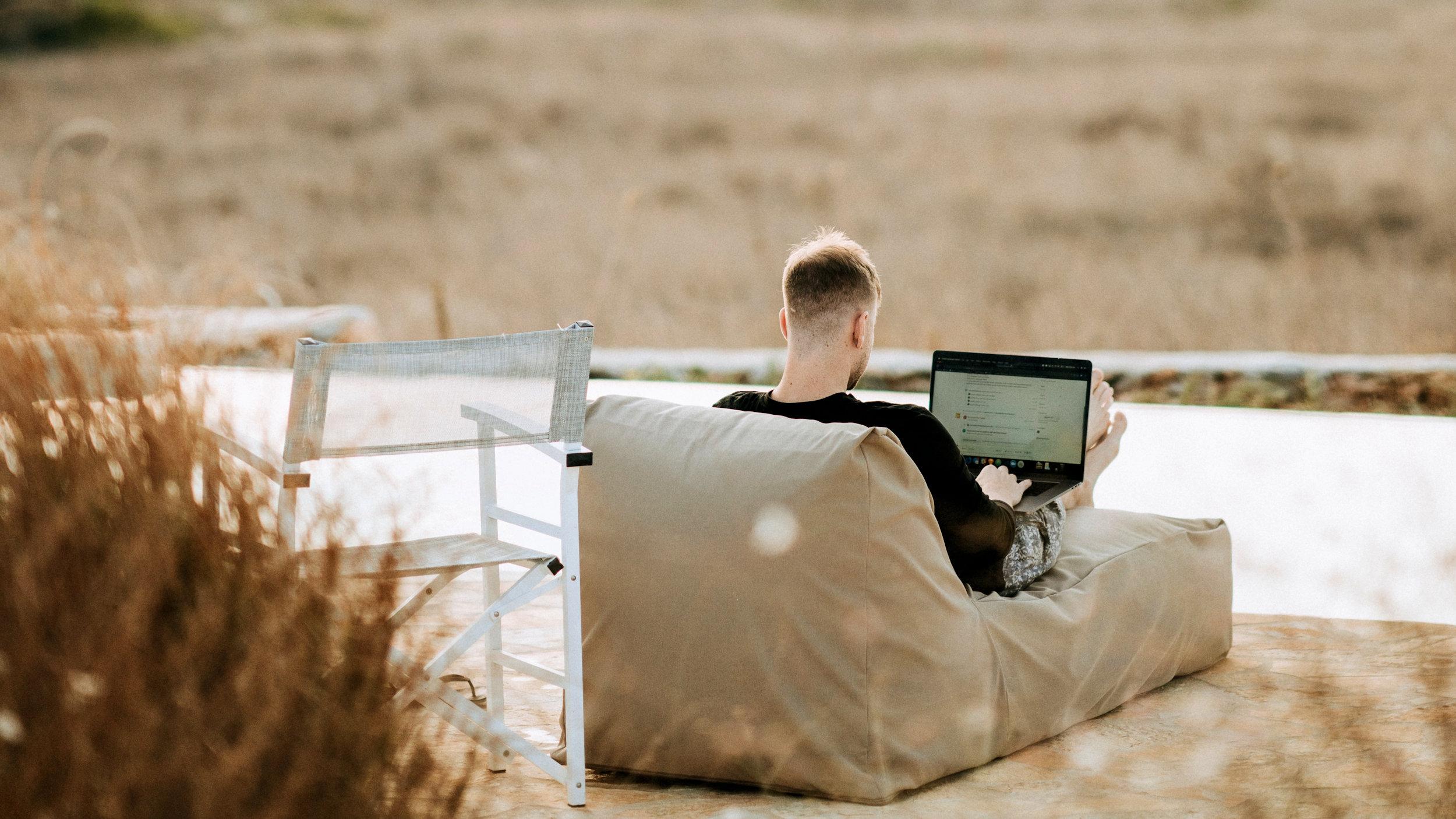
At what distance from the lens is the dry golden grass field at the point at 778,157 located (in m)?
14.2

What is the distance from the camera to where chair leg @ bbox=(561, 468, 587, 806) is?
2268 mm

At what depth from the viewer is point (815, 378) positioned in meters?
2.55

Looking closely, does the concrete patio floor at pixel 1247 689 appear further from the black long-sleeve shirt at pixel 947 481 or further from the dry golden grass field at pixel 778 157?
the dry golden grass field at pixel 778 157

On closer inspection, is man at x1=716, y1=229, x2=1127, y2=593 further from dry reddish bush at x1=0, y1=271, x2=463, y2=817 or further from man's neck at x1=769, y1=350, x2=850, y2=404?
dry reddish bush at x1=0, y1=271, x2=463, y2=817

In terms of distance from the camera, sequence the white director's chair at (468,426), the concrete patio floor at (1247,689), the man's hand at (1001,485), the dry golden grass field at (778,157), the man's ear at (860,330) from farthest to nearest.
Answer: the dry golden grass field at (778,157) → the man's hand at (1001,485) → the man's ear at (860,330) → the white director's chair at (468,426) → the concrete patio floor at (1247,689)

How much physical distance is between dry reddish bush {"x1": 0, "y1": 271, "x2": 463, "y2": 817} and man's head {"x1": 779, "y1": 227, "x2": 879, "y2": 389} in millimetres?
1088

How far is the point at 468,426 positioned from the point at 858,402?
27.3 inches

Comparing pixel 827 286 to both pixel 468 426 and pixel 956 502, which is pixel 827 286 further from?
pixel 468 426

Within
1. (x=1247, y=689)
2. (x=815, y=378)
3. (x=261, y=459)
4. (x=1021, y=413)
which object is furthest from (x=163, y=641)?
(x=1247, y=689)

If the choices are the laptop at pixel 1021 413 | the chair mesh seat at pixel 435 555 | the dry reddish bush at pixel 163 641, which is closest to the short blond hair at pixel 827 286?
the laptop at pixel 1021 413

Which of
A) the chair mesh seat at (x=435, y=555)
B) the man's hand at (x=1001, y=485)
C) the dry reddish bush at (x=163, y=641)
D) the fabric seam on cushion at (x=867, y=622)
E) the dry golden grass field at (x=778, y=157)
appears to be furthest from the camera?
the dry golden grass field at (x=778, y=157)

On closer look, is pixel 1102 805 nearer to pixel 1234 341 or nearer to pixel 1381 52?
pixel 1234 341

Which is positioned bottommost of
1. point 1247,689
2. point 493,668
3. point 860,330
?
point 1247,689

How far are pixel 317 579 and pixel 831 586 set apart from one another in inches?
37.6
